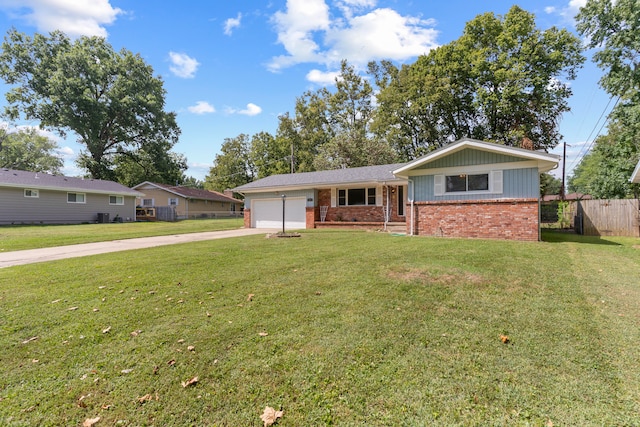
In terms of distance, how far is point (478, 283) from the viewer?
498 centimetres

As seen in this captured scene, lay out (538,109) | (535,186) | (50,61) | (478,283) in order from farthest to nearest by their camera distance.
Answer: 1. (50,61)
2. (538,109)
3. (535,186)
4. (478,283)

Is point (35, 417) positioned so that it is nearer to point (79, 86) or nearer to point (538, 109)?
point (538, 109)

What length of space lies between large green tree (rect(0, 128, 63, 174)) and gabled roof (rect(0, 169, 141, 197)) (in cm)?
1847

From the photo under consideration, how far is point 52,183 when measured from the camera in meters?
21.5

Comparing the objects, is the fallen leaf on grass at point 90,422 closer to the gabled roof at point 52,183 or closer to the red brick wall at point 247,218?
the red brick wall at point 247,218

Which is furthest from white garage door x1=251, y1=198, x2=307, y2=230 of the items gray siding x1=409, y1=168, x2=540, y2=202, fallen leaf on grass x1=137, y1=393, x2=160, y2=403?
fallen leaf on grass x1=137, y1=393, x2=160, y2=403

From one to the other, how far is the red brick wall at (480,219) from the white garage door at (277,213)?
23.9ft

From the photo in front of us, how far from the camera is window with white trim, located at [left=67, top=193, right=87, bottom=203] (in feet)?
73.7

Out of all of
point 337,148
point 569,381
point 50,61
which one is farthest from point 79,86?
point 569,381

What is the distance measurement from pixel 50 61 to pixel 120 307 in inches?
1580

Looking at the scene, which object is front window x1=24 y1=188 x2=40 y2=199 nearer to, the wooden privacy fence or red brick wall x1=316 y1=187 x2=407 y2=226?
red brick wall x1=316 y1=187 x2=407 y2=226

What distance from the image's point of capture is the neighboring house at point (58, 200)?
1950cm

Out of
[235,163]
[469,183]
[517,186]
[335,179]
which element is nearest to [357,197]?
[335,179]

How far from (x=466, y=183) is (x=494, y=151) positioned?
1.47 meters
